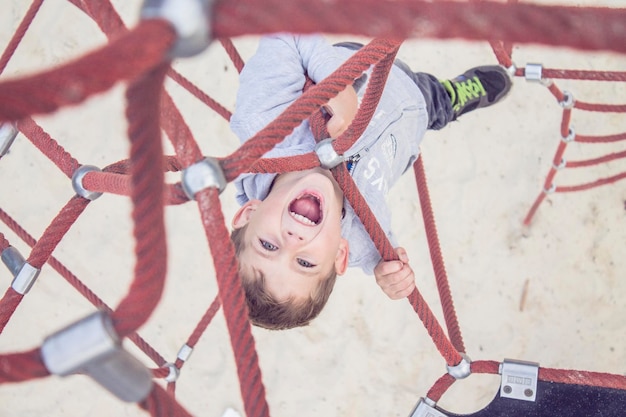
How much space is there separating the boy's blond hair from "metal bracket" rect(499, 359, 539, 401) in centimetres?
27

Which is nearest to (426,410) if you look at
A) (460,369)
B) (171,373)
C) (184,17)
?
(460,369)

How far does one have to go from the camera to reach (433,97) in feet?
3.61

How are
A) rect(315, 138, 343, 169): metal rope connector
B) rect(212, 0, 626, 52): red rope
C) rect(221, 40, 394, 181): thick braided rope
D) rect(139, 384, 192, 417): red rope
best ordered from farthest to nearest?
rect(315, 138, 343, 169): metal rope connector, rect(221, 40, 394, 181): thick braided rope, rect(139, 384, 192, 417): red rope, rect(212, 0, 626, 52): red rope

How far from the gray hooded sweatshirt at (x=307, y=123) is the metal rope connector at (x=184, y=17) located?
0.54m

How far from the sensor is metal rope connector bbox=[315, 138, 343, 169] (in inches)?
26.1

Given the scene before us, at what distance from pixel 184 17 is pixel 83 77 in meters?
0.06

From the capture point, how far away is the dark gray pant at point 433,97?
1.06m

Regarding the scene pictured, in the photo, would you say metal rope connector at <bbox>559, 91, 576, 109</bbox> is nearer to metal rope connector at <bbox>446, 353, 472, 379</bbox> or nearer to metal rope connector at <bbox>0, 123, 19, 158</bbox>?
metal rope connector at <bbox>446, 353, 472, 379</bbox>

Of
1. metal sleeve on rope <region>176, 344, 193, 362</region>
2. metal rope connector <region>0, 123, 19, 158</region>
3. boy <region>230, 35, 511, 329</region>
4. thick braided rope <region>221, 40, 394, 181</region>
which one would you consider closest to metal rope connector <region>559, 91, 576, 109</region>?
boy <region>230, 35, 511, 329</region>

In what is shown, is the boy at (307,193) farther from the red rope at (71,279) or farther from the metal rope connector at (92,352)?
the metal rope connector at (92,352)

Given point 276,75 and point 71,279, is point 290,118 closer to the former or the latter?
point 276,75

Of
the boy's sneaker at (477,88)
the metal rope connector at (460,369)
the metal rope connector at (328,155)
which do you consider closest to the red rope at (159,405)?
the metal rope connector at (328,155)

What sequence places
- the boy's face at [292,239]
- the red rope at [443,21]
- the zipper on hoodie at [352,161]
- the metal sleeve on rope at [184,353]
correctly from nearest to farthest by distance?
the red rope at [443,21]
the boy's face at [292,239]
the zipper on hoodie at [352,161]
the metal sleeve on rope at [184,353]

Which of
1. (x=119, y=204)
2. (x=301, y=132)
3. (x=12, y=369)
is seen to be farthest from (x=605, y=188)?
(x=12, y=369)
